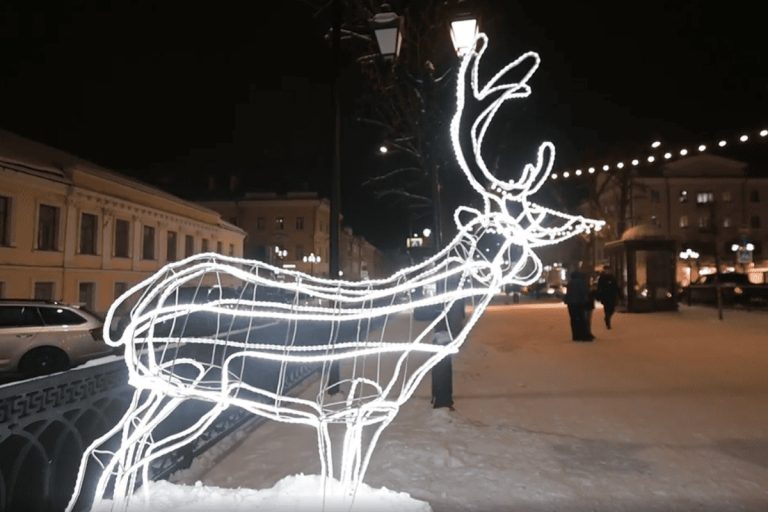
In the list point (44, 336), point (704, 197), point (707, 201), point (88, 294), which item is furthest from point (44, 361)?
point (704, 197)

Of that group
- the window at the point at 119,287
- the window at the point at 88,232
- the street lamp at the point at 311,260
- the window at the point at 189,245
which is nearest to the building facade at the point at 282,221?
the street lamp at the point at 311,260

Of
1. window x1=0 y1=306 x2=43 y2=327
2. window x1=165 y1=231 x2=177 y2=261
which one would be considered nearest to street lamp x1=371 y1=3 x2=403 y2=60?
window x1=0 y1=306 x2=43 y2=327

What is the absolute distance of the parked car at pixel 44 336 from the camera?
36.7 feet

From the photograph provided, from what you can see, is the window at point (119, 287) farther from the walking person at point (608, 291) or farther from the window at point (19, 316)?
the walking person at point (608, 291)

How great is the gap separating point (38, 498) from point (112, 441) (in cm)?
108

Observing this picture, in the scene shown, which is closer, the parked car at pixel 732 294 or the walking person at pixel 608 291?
the walking person at pixel 608 291

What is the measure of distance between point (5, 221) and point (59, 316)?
12.2m

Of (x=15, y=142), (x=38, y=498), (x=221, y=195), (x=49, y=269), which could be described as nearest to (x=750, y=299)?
(x=38, y=498)

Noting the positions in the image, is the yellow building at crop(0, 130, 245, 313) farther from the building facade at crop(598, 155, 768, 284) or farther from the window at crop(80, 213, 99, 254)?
the building facade at crop(598, 155, 768, 284)

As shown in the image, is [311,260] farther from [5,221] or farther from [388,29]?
[388,29]

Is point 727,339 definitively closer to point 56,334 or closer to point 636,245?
point 636,245

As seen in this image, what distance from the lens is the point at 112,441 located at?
6113mm

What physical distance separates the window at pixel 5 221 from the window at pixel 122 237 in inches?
251

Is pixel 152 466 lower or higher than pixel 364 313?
lower
